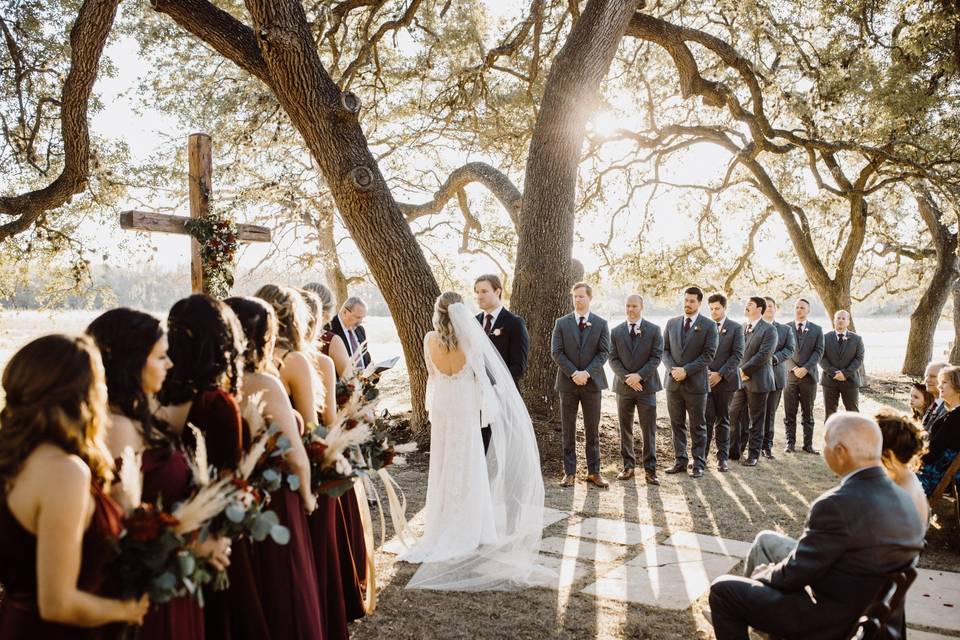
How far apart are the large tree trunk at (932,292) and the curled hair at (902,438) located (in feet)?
53.4

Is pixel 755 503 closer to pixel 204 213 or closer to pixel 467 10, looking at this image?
pixel 204 213

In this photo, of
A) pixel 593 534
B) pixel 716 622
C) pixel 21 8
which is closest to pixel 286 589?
pixel 716 622

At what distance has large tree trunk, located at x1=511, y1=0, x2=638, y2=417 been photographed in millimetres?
8914

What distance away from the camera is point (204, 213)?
6562mm

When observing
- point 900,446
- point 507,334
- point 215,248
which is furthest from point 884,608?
point 215,248

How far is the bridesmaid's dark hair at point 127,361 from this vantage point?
7.74 feet

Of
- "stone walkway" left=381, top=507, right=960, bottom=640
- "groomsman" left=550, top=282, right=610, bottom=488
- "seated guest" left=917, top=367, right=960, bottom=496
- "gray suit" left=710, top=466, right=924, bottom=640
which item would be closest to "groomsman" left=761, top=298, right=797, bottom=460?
"groomsman" left=550, top=282, right=610, bottom=488

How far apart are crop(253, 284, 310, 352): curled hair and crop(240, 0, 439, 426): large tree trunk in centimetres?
402

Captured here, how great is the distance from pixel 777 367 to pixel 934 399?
3293 millimetres

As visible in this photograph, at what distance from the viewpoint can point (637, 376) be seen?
25.5 feet

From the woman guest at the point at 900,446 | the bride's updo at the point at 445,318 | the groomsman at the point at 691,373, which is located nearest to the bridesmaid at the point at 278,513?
the bride's updo at the point at 445,318

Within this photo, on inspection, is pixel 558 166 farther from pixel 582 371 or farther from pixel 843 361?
pixel 843 361

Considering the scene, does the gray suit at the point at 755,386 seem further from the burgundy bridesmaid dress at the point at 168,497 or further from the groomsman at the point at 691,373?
the burgundy bridesmaid dress at the point at 168,497

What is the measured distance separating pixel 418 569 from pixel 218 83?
9.85 meters
